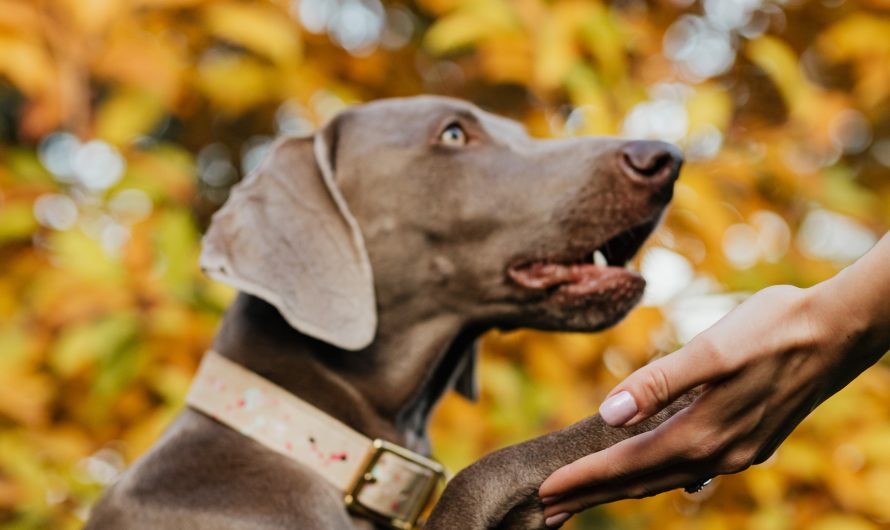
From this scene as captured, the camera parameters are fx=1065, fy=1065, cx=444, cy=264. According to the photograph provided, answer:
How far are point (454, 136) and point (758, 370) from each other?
1405 millimetres

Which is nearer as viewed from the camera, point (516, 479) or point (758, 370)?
point (758, 370)

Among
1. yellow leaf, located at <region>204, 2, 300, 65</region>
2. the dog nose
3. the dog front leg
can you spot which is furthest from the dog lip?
yellow leaf, located at <region>204, 2, 300, 65</region>

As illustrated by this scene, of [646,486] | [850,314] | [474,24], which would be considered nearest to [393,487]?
[646,486]

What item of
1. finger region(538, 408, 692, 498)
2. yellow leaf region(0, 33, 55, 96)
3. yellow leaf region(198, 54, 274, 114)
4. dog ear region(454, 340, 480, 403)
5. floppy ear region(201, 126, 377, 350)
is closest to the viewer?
finger region(538, 408, 692, 498)

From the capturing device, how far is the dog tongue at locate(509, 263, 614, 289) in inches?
98.0

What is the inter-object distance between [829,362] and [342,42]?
2.94 meters

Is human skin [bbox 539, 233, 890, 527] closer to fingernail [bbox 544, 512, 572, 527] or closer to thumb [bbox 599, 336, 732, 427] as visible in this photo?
thumb [bbox 599, 336, 732, 427]

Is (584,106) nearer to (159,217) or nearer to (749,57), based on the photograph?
(749,57)

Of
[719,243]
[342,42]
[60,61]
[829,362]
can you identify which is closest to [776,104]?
[719,243]

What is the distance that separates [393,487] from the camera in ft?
7.59

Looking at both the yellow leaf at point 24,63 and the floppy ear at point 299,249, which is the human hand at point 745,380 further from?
the yellow leaf at point 24,63

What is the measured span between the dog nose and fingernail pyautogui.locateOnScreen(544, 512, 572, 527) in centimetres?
91

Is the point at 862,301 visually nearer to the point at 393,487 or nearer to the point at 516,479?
the point at 516,479

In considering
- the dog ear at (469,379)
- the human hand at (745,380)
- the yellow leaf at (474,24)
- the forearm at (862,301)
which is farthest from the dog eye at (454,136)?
the forearm at (862,301)
